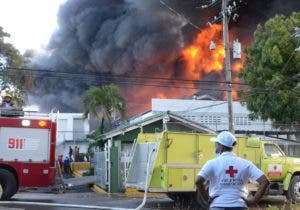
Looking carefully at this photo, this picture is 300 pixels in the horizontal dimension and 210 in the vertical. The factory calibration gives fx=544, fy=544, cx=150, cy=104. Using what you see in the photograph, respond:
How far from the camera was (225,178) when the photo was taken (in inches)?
192

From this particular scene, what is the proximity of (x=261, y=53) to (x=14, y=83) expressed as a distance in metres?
14.2

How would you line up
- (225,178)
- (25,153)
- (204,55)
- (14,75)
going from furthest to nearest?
1. (204,55)
2. (14,75)
3. (25,153)
4. (225,178)

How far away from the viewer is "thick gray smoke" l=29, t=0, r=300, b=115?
182ft

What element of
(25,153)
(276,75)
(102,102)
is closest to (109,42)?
(102,102)

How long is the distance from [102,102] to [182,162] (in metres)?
20.1

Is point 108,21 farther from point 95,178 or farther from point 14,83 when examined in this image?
point 95,178

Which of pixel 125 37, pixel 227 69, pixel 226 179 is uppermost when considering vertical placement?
pixel 125 37

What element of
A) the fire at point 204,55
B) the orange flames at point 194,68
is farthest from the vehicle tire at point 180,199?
the orange flames at point 194,68

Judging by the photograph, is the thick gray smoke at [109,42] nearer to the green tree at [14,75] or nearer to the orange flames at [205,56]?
the orange flames at [205,56]

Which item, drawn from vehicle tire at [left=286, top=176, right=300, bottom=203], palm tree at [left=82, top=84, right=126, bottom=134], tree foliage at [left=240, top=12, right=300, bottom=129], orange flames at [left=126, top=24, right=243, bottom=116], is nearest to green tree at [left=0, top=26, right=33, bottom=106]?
palm tree at [left=82, top=84, right=126, bottom=134]

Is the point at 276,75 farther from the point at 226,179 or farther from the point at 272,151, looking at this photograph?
the point at 226,179

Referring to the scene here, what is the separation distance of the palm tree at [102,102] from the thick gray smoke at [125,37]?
19.7m

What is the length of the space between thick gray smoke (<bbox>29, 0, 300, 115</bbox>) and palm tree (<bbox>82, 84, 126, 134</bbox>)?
1967 centimetres

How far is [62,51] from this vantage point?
64.8m
